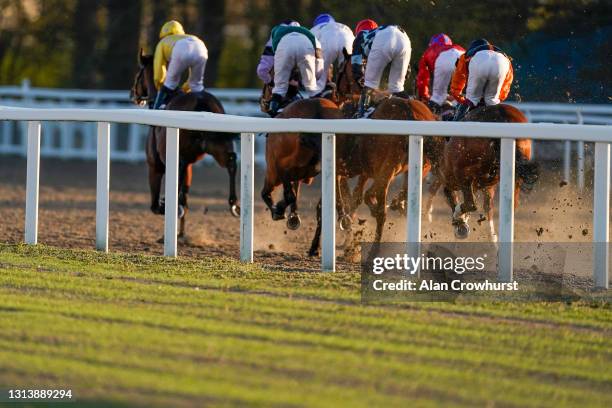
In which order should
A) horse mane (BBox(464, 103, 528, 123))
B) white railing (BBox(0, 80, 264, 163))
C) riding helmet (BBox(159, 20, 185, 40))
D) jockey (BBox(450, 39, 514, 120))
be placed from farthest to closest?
white railing (BBox(0, 80, 264, 163)), riding helmet (BBox(159, 20, 185, 40)), jockey (BBox(450, 39, 514, 120)), horse mane (BBox(464, 103, 528, 123))

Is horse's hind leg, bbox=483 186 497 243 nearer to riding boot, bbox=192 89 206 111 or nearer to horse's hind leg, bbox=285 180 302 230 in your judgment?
horse's hind leg, bbox=285 180 302 230

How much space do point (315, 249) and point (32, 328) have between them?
14.7 ft

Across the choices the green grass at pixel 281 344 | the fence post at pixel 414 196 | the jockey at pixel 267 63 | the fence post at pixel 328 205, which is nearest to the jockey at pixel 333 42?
the jockey at pixel 267 63

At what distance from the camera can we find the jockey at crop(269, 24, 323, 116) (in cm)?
1076

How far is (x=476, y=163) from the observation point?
9.37m

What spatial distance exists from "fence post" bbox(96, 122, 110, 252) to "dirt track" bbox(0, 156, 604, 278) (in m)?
0.95

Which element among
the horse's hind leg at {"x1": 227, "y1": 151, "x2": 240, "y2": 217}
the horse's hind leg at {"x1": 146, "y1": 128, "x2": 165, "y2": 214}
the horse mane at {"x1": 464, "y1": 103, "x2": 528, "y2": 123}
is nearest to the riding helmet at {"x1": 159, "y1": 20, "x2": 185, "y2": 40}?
the horse's hind leg at {"x1": 146, "y1": 128, "x2": 165, "y2": 214}

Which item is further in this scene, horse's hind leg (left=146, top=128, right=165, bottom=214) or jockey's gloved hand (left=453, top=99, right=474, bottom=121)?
horse's hind leg (left=146, top=128, right=165, bottom=214)

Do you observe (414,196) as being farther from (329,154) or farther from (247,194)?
(247,194)

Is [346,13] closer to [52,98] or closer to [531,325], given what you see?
[52,98]

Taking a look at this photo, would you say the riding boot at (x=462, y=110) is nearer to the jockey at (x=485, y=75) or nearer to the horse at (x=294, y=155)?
the jockey at (x=485, y=75)

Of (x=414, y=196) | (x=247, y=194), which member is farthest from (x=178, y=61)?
(x=414, y=196)

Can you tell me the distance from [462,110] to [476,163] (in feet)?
3.11

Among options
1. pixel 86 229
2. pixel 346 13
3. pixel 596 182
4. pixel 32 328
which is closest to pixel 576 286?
pixel 596 182
